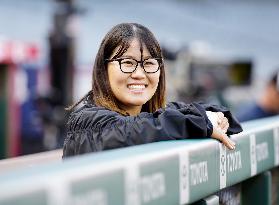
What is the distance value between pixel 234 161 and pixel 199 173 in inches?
13.7

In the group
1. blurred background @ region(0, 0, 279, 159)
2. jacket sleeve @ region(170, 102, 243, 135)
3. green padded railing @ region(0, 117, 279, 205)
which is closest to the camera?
green padded railing @ region(0, 117, 279, 205)

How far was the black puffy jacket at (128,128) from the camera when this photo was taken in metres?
1.90

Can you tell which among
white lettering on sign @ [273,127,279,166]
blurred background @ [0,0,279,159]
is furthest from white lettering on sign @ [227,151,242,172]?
blurred background @ [0,0,279,159]

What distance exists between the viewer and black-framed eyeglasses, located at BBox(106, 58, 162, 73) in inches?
86.4

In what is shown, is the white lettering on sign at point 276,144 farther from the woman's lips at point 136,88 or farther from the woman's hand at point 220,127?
the woman's lips at point 136,88

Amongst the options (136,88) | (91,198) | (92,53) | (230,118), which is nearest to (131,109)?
(136,88)

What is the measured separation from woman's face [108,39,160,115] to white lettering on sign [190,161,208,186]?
49 cm

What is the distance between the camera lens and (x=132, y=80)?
7.26 ft

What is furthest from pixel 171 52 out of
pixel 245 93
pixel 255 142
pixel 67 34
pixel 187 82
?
pixel 255 142

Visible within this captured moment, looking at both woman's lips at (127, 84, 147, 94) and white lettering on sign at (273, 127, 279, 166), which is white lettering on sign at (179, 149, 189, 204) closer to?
woman's lips at (127, 84, 147, 94)

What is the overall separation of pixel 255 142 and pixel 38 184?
1.31 meters

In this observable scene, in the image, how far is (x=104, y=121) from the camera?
6.52 feet

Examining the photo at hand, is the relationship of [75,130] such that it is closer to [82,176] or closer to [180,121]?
[180,121]

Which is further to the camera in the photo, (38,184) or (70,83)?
(70,83)
